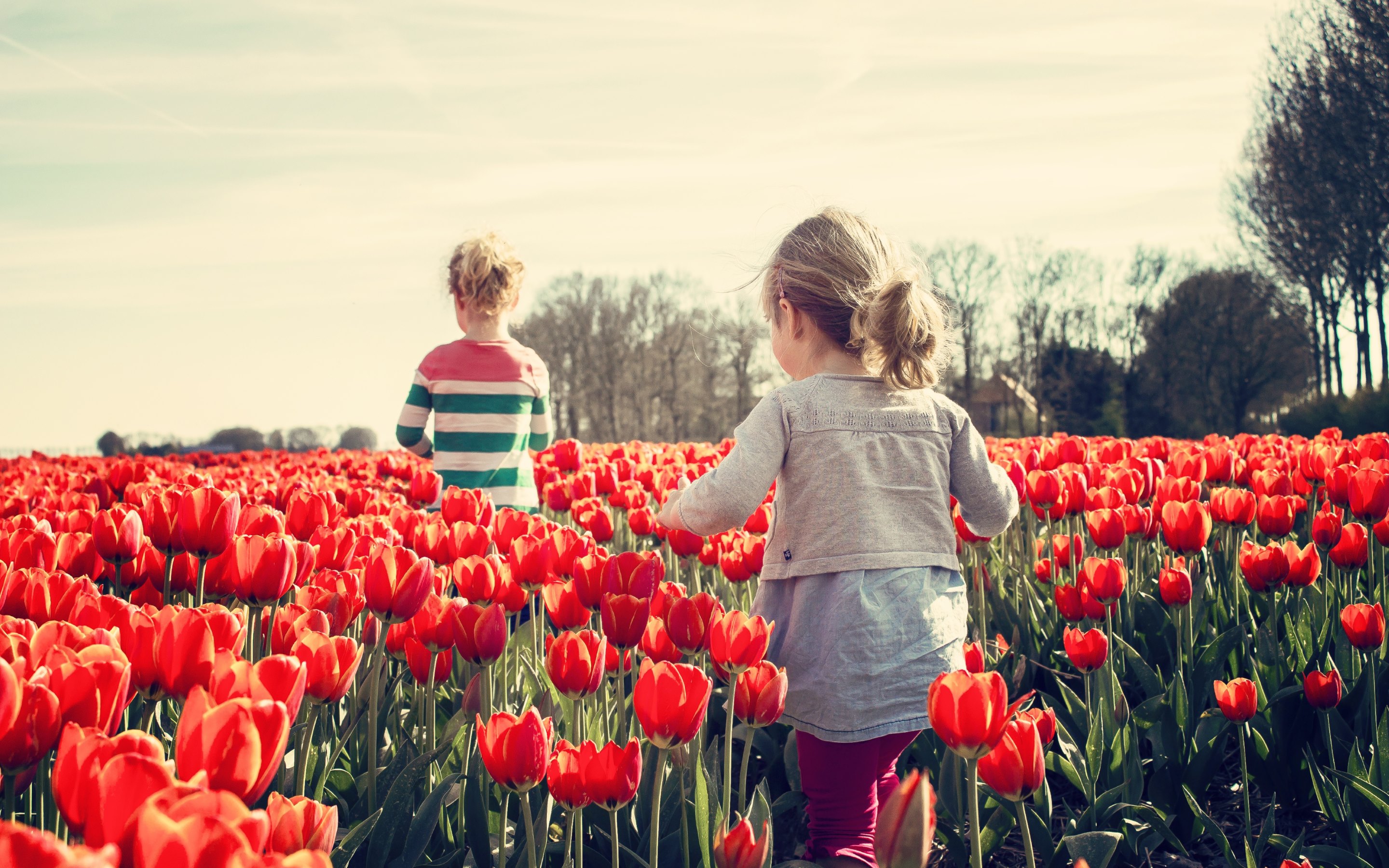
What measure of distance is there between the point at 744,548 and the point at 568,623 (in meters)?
0.95

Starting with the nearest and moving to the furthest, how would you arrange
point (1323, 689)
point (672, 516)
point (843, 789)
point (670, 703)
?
point (670, 703), point (843, 789), point (672, 516), point (1323, 689)

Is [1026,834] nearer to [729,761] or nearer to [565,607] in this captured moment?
[729,761]

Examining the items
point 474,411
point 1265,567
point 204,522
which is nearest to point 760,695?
point 204,522

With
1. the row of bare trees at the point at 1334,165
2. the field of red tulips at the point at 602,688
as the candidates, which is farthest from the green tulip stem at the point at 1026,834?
the row of bare trees at the point at 1334,165

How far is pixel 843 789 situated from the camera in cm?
236

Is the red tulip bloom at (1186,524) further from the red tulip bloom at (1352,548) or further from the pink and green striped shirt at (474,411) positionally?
the pink and green striped shirt at (474,411)

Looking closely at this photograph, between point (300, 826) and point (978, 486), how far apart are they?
6.55ft

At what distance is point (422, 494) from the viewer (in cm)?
398

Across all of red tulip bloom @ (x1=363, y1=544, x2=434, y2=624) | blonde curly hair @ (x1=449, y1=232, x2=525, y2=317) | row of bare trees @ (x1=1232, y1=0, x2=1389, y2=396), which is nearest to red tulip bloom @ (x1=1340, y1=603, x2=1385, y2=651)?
red tulip bloom @ (x1=363, y1=544, x2=434, y2=624)

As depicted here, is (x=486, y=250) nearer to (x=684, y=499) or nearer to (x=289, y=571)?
(x=684, y=499)

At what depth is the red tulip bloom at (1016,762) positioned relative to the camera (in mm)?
1583

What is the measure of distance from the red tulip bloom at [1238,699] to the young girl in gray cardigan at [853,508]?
66cm

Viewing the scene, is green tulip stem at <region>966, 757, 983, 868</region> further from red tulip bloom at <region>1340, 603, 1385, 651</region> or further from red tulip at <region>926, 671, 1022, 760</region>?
red tulip bloom at <region>1340, 603, 1385, 651</region>

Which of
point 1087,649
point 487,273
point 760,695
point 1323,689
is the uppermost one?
point 487,273
